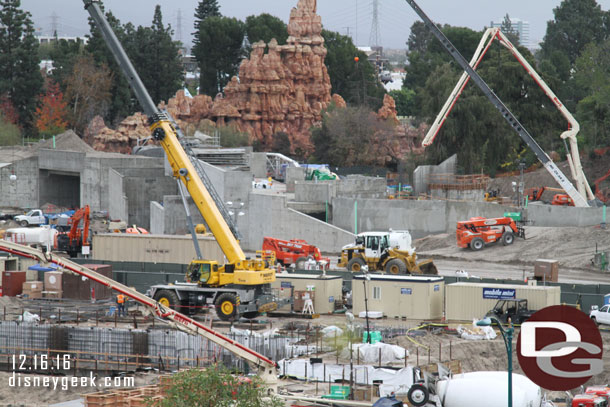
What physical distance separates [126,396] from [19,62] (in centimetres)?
9034

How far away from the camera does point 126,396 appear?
31.9 meters

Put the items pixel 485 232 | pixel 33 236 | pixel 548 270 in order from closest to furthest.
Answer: pixel 548 270 → pixel 485 232 → pixel 33 236

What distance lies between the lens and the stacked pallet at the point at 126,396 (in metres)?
31.1

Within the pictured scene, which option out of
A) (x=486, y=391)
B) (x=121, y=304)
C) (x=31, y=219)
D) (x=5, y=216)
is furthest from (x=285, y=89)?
(x=486, y=391)

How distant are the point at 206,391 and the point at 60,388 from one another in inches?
408

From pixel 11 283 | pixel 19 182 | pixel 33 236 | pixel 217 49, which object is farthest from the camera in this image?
pixel 217 49

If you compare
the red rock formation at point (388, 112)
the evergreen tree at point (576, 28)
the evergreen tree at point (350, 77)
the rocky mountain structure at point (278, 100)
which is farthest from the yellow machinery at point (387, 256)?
the evergreen tree at point (576, 28)

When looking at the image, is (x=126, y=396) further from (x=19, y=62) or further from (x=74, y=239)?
(x=19, y=62)

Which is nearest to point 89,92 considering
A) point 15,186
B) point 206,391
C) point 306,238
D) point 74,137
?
point 74,137

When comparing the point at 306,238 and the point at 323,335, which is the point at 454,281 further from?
the point at 306,238

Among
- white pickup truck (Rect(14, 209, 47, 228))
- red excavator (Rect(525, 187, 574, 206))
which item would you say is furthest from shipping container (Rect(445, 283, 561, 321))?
white pickup truck (Rect(14, 209, 47, 228))

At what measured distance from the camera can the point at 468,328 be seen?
41.2 metres

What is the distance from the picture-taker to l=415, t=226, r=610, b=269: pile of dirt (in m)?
58.8

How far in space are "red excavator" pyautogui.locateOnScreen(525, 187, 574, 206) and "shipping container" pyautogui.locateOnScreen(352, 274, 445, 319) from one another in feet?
81.5
